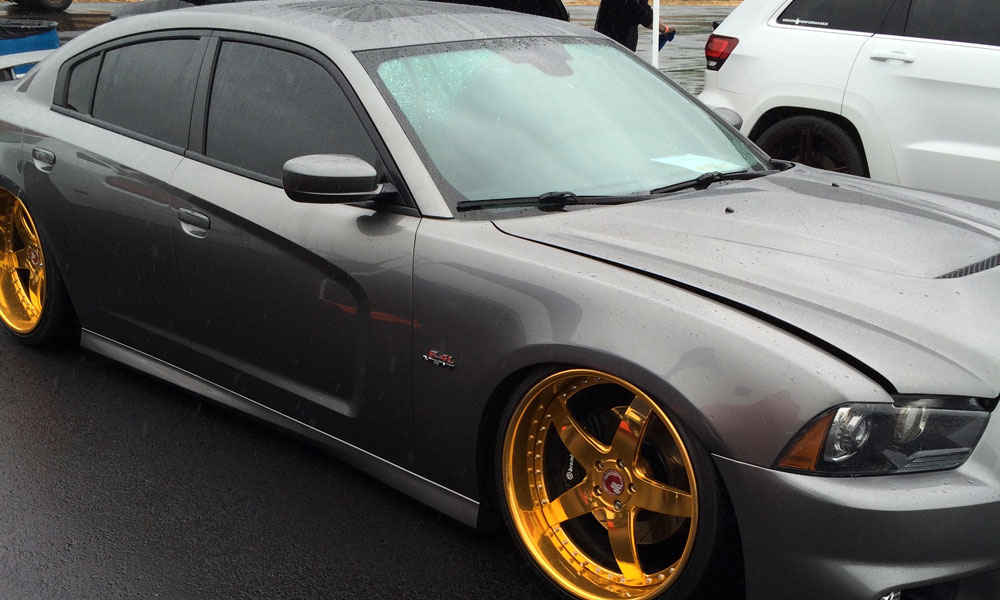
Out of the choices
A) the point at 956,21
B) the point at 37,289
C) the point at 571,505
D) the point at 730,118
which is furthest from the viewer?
the point at 956,21

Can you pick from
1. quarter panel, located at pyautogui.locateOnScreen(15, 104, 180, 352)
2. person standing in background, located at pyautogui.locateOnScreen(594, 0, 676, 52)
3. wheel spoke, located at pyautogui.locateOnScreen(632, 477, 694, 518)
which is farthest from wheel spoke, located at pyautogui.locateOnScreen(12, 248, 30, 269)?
person standing in background, located at pyautogui.locateOnScreen(594, 0, 676, 52)

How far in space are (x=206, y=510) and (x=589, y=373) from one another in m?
1.53

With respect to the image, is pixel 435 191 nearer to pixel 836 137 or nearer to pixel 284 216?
pixel 284 216

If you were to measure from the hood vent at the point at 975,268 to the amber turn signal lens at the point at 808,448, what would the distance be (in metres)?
0.73

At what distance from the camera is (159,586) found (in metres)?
3.19

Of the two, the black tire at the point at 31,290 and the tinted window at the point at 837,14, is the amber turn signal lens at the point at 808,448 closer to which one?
the black tire at the point at 31,290

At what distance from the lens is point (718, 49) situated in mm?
6992

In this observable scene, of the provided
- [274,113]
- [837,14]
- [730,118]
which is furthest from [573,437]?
[837,14]

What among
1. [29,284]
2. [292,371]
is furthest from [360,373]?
[29,284]

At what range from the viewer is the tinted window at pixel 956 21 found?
6.11 metres

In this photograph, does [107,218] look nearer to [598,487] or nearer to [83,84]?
[83,84]

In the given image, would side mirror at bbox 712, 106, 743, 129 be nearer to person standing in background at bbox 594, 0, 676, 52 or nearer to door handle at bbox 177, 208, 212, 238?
door handle at bbox 177, 208, 212, 238

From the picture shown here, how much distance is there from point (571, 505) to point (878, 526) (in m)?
0.93

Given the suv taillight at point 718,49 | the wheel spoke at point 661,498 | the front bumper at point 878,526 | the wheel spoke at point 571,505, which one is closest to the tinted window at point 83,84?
the wheel spoke at point 571,505
